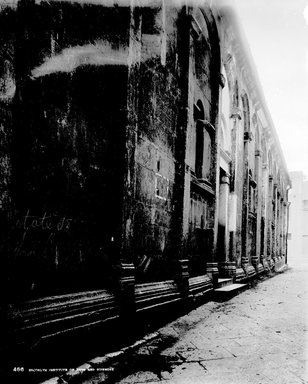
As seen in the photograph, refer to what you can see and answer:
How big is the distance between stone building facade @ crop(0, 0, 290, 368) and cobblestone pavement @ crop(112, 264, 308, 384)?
21.0 inches

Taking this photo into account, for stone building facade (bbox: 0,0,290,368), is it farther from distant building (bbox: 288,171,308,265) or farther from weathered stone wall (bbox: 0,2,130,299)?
distant building (bbox: 288,171,308,265)

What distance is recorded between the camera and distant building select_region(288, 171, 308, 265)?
41625mm

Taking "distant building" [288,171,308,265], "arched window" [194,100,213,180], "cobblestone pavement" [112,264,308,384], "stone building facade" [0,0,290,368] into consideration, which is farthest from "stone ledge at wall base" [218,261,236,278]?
"distant building" [288,171,308,265]

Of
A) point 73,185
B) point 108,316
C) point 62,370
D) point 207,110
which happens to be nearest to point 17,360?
point 62,370

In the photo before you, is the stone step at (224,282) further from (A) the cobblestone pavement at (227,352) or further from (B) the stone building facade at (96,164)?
(A) the cobblestone pavement at (227,352)

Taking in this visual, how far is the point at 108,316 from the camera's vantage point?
3.90m

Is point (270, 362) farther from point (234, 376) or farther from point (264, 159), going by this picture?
point (264, 159)

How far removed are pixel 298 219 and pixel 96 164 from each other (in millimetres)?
42438

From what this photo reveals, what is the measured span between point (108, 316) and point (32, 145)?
2.02 metres

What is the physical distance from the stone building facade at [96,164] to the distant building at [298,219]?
37.5 meters

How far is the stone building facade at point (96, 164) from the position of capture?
9.77 feet

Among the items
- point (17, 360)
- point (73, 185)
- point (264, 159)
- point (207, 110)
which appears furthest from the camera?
point (264, 159)

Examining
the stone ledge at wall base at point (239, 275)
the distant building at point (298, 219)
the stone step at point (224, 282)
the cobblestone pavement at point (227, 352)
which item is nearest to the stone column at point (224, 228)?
the stone step at point (224, 282)

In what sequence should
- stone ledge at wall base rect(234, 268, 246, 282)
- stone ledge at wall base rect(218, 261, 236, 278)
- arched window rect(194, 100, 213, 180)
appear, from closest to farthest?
arched window rect(194, 100, 213, 180) → stone ledge at wall base rect(218, 261, 236, 278) → stone ledge at wall base rect(234, 268, 246, 282)
